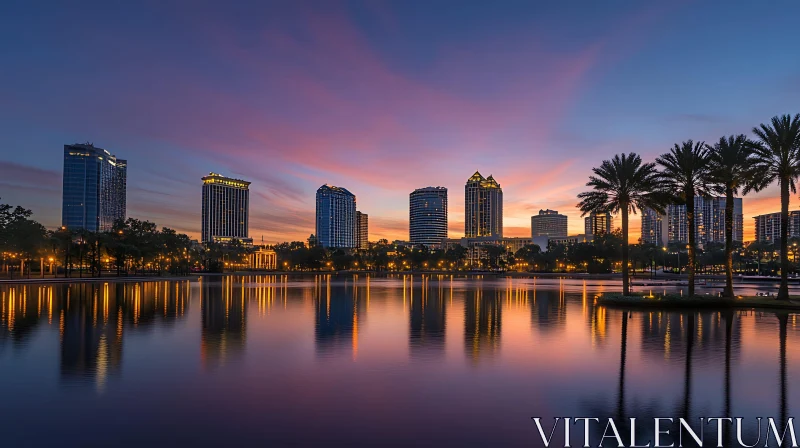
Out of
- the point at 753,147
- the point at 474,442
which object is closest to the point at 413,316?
the point at 474,442

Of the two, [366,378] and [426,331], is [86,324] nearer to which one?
[426,331]

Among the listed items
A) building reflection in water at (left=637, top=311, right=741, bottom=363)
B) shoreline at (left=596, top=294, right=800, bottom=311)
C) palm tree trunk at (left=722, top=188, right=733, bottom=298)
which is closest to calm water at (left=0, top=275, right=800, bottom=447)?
building reflection in water at (left=637, top=311, right=741, bottom=363)

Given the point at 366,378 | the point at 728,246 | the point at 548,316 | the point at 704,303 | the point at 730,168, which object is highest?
the point at 730,168

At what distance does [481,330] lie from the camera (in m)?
23.8

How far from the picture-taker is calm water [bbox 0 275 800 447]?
9.92 metres

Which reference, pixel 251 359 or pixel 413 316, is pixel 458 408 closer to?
pixel 251 359

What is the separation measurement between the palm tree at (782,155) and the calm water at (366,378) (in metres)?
11.7

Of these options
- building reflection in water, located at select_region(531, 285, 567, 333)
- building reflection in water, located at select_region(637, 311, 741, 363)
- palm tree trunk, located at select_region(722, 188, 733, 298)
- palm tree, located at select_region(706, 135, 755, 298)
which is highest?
palm tree, located at select_region(706, 135, 755, 298)

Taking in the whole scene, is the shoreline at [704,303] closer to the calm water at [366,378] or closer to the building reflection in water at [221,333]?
the calm water at [366,378]

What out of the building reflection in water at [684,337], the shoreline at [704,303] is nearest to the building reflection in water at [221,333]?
the building reflection in water at [684,337]

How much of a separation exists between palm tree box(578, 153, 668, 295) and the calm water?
15297 mm

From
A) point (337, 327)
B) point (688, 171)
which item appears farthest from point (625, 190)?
point (337, 327)

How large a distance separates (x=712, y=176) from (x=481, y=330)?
22.6 meters

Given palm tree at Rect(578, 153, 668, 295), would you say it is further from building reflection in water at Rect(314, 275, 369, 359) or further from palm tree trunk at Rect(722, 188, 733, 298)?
building reflection in water at Rect(314, 275, 369, 359)
